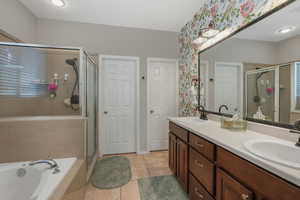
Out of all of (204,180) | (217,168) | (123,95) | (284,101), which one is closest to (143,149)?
(123,95)

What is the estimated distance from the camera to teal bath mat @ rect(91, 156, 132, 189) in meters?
1.82

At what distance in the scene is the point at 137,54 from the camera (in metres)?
2.72

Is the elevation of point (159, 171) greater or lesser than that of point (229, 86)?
lesser

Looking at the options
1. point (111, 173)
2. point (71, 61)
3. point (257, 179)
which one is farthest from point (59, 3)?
point (257, 179)

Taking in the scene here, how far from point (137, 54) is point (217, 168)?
2403mm

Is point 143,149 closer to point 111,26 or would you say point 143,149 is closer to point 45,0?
point 111,26

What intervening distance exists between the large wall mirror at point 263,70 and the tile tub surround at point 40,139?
202 centimetres

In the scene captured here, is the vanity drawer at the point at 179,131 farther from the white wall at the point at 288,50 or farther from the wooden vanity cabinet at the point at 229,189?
the white wall at the point at 288,50

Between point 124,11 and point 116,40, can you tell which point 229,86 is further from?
point 116,40

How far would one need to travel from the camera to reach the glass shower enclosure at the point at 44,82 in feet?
5.80

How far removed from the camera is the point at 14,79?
1.84m

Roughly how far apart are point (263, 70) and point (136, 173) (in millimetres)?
2136

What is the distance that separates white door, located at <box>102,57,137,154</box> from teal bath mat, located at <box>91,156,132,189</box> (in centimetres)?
35

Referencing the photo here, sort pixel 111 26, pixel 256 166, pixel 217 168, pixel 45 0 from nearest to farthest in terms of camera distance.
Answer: pixel 256 166
pixel 217 168
pixel 45 0
pixel 111 26
